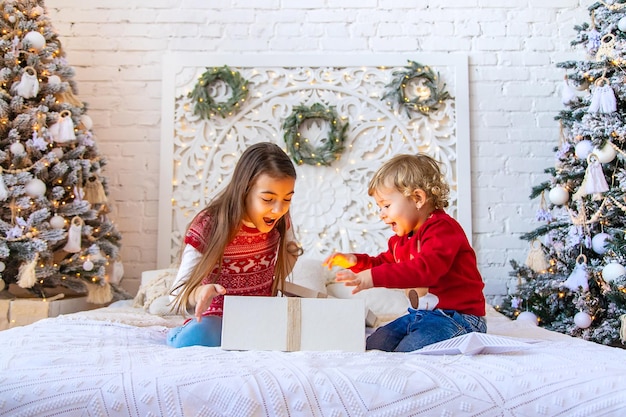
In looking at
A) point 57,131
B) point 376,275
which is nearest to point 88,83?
point 57,131

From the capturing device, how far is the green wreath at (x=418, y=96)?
3648 mm

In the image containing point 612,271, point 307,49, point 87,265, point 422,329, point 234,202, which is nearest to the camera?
point 422,329

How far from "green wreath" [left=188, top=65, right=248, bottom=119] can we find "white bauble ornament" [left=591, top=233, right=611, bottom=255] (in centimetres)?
206

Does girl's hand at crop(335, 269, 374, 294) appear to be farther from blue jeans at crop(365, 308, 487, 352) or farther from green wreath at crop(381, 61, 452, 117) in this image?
green wreath at crop(381, 61, 452, 117)

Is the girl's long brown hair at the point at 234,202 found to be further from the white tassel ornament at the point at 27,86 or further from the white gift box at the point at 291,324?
the white tassel ornament at the point at 27,86

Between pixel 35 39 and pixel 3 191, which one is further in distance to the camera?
pixel 35 39

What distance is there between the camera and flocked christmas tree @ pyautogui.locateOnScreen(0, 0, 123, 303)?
2979 millimetres

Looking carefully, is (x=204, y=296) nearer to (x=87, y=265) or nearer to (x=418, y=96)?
(x=87, y=265)

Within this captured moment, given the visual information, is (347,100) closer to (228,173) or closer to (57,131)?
(228,173)

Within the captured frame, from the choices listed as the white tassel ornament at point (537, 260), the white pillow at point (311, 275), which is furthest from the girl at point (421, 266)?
the white tassel ornament at point (537, 260)

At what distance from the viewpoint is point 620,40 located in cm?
298

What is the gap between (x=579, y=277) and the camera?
115 inches

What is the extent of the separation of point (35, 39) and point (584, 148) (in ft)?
9.04

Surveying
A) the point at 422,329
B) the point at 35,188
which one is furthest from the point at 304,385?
the point at 35,188
